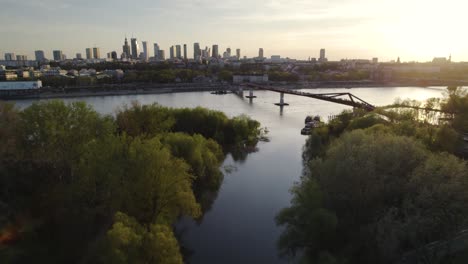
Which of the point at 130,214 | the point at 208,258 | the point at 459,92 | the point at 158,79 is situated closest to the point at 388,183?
the point at 208,258

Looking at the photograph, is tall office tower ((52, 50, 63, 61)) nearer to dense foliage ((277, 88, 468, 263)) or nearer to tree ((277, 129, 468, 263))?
dense foliage ((277, 88, 468, 263))

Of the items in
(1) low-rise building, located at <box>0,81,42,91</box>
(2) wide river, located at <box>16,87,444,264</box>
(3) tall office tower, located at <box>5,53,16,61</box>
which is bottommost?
(2) wide river, located at <box>16,87,444,264</box>

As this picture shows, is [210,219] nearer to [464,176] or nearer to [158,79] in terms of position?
[464,176]

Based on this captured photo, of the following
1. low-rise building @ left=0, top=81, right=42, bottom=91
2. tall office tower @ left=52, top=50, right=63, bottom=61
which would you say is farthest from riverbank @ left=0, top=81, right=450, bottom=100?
tall office tower @ left=52, top=50, right=63, bottom=61

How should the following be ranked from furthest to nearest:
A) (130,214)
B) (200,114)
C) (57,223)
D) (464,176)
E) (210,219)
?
1. (200,114)
2. (210,219)
3. (57,223)
4. (130,214)
5. (464,176)

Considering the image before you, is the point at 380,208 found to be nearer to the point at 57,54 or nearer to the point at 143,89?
the point at 143,89

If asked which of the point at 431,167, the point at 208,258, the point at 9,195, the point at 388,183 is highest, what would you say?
the point at 431,167
